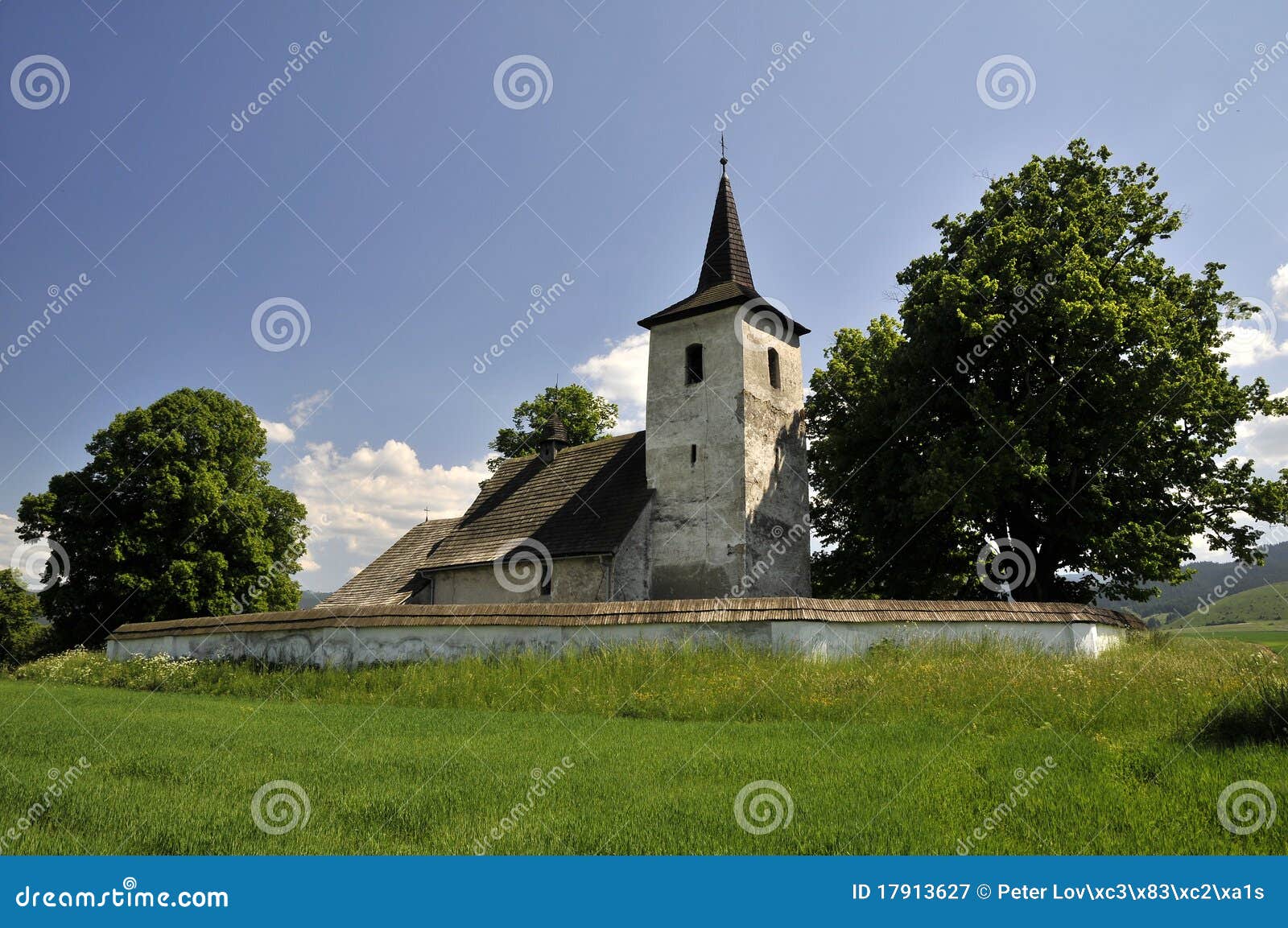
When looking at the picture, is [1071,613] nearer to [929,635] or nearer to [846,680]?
[929,635]

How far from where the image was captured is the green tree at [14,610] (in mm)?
36062

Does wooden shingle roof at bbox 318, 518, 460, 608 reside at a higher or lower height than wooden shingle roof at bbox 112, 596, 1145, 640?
higher

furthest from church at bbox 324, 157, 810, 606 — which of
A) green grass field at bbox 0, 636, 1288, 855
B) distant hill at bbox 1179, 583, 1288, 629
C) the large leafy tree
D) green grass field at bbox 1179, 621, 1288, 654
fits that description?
distant hill at bbox 1179, 583, 1288, 629

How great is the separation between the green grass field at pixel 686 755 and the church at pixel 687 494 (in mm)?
8586

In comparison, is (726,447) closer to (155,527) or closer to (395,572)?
(395,572)

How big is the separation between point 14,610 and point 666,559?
32090 mm

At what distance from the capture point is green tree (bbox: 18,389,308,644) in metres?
29.6

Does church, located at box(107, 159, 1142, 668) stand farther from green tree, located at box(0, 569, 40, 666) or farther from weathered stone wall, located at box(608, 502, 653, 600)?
green tree, located at box(0, 569, 40, 666)

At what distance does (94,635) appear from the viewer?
98.2 feet

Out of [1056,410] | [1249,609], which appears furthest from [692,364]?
[1249,609]

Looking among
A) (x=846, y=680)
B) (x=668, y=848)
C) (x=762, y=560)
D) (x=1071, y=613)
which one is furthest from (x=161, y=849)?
(x=762, y=560)

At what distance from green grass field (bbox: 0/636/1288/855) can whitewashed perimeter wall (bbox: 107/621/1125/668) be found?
2.00ft

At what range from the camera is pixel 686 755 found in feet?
25.3

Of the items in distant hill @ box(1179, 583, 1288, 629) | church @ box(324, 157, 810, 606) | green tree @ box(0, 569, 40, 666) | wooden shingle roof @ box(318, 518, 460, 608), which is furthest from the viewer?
distant hill @ box(1179, 583, 1288, 629)
